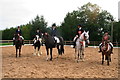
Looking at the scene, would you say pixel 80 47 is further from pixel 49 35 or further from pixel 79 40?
pixel 49 35

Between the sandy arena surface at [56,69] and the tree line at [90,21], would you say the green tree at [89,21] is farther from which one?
the sandy arena surface at [56,69]

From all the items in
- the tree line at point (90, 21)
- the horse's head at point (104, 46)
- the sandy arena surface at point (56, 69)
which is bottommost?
the sandy arena surface at point (56, 69)

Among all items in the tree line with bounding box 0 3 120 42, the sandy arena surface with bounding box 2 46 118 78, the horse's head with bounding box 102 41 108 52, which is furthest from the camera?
the tree line with bounding box 0 3 120 42

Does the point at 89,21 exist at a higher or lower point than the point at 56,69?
higher

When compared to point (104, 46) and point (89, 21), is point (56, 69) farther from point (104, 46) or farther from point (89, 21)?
point (89, 21)

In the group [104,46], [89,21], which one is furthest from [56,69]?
[89,21]

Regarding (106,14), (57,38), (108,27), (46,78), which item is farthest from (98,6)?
(46,78)

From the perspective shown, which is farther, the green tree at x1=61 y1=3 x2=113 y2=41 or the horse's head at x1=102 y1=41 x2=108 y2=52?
the green tree at x1=61 y1=3 x2=113 y2=41

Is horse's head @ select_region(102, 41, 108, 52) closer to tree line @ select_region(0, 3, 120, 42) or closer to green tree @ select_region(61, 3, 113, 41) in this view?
tree line @ select_region(0, 3, 120, 42)

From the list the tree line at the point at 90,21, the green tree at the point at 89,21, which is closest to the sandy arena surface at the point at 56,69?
the tree line at the point at 90,21

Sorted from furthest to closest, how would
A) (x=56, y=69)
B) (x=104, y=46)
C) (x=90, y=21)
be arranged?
(x=90, y=21) < (x=104, y=46) < (x=56, y=69)

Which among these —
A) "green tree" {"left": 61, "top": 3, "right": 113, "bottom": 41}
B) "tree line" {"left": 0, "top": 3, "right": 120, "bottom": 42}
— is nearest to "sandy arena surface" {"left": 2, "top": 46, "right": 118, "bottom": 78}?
"tree line" {"left": 0, "top": 3, "right": 120, "bottom": 42}

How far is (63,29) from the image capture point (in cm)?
5062

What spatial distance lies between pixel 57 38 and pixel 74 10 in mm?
39695
